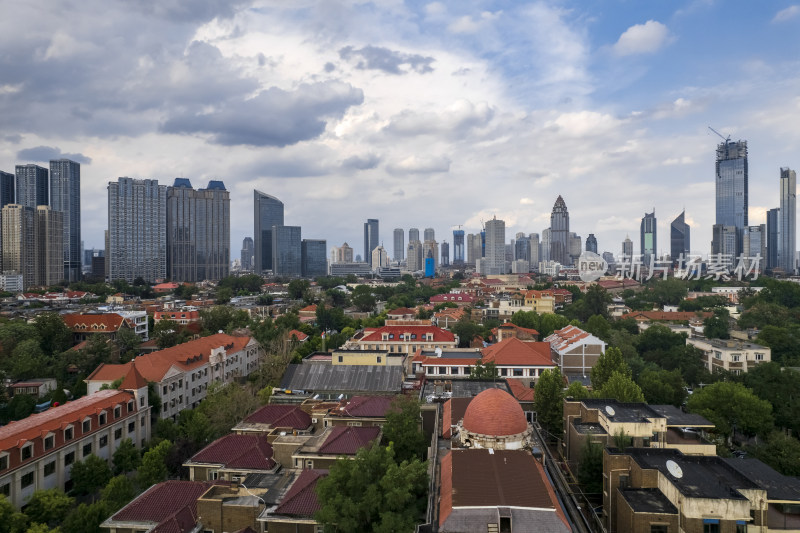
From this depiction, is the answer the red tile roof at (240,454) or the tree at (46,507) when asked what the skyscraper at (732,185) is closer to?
the red tile roof at (240,454)

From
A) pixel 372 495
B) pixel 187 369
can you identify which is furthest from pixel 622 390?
pixel 187 369

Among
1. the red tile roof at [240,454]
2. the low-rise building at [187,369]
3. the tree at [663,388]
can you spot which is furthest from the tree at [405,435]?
the tree at [663,388]

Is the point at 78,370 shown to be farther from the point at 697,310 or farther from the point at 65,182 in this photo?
Result: the point at 65,182

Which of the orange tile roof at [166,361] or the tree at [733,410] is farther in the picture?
the orange tile roof at [166,361]

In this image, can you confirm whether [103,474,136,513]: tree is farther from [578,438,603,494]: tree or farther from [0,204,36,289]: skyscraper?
[0,204,36,289]: skyscraper

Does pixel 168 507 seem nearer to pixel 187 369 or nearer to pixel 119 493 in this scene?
pixel 119 493

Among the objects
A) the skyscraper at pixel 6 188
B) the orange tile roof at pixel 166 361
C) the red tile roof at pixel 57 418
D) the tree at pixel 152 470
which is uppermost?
the skyscraper at pixel 6 188
